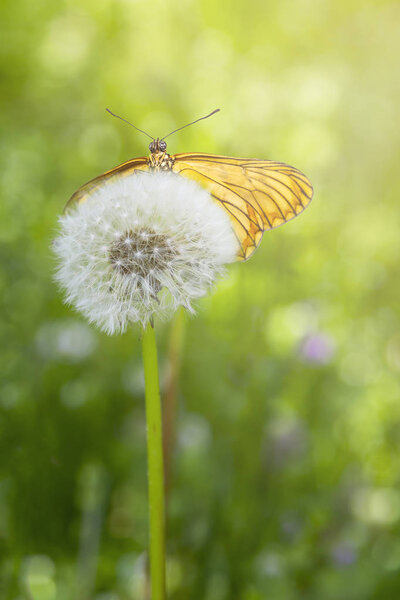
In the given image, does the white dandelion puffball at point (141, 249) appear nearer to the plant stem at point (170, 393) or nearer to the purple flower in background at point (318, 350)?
the plant stem at point (170, 393)

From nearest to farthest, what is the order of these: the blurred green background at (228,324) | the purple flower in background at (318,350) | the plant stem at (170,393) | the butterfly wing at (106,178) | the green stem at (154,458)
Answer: the green stem at (154,458)
the butterfly wing at (106,178)
the plant stem at (170,393)
the blurred green background at (228,324)
the purple flower in background at (318,350)

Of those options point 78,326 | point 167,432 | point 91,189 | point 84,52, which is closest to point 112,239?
point 91,189

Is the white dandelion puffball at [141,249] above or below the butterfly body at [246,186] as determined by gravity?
below

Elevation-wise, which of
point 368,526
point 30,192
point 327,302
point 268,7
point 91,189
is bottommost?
point 368,526

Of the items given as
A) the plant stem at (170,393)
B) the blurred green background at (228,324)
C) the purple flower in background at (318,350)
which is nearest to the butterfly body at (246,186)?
the plant stem at (170,393)

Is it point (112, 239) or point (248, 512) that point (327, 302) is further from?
point (112, 239)

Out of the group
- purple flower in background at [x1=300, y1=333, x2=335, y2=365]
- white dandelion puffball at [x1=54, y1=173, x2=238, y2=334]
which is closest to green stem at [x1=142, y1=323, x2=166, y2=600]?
white dandelion puffball at [x1=54, y1=173, x2=238, y2=334]

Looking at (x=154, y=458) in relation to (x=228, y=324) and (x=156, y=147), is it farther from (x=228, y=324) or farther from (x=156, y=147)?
(x=228, y=324)
